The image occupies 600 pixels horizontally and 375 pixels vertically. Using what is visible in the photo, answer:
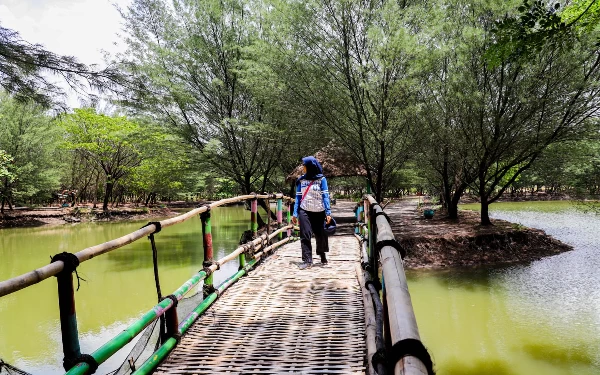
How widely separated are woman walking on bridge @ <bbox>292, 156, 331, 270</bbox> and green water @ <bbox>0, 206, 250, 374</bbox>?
134 inches

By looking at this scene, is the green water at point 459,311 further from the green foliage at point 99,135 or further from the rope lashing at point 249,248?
the green foliage at point 99,135

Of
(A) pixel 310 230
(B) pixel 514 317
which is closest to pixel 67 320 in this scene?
(A) pixel 310 230

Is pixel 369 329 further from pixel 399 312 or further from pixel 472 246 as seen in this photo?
pixel 472 246

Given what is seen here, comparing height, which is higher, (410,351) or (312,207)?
(312,207)

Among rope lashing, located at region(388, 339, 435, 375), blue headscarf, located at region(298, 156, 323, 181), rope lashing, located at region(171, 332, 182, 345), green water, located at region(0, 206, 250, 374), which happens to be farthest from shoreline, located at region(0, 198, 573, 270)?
rope lashing, located at region(388, 339, 435, 375)

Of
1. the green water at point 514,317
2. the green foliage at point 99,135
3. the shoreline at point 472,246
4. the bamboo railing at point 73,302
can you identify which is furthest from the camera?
the green foliage at point 99,135

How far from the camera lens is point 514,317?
270 inches

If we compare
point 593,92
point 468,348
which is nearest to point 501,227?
point 593,92

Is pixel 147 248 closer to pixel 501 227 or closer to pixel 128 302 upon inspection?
pixel 128 302

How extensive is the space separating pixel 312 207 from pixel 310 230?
1.03 ft

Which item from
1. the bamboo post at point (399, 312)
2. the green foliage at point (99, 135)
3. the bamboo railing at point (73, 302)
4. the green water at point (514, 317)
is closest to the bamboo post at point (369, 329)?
the bamboo post at point (399, 312)

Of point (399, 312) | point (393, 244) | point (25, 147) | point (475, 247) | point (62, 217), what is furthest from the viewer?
point (25, 147)

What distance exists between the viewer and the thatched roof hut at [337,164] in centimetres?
1480

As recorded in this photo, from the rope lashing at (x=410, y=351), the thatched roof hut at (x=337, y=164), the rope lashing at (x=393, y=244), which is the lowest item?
the rope lashing at (x=410, y=351)
